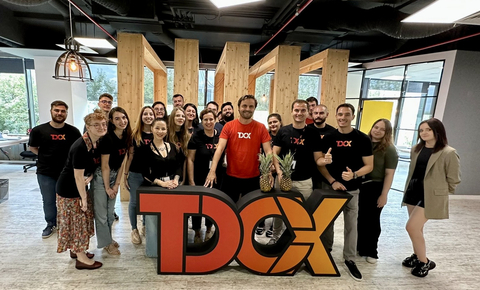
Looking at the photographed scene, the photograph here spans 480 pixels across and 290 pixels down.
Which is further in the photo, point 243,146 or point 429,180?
point 243,146

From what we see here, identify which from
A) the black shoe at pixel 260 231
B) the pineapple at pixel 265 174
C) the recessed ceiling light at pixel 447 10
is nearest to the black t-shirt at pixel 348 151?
the pineapple at pixel 265 174

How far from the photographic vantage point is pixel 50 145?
10.5ft

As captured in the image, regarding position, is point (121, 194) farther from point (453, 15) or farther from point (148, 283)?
point (453, 15)

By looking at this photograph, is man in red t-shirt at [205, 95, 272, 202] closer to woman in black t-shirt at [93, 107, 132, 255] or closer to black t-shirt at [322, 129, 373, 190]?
black t-shirt at [322, 129, 373, 190]

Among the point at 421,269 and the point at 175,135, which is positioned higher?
the point at 175,135

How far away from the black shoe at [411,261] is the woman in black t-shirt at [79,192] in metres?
3.71

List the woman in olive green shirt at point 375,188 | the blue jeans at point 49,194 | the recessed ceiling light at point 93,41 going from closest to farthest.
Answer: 1. the woman in olive green shirt at point 375,188
2. the blue jeans at point 49,194
3. the recessed ceiling light at point 93,41

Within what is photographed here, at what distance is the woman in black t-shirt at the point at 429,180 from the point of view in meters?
2.69

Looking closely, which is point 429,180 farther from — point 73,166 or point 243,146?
point 73,166

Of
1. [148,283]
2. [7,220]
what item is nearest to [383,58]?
[148,283]

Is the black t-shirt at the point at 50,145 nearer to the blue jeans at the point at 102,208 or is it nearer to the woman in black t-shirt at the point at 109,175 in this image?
the woman in black t-shirt at the point at 109,175

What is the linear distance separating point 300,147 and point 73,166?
8.03ft

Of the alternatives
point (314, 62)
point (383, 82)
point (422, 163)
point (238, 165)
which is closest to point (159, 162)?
point (238, 165)

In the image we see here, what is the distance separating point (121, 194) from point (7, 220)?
1.63m
